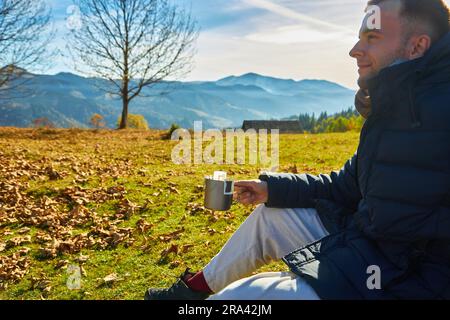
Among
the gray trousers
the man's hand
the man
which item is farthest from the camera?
the man's hand

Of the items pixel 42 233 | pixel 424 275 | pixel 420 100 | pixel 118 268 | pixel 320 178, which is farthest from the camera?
pixel 42 233

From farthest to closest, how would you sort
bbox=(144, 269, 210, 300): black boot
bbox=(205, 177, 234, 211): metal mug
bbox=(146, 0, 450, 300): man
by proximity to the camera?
1. bbox=(205, 177, 234, 211): metal mug
2. bbox=(144, 269, 210, 300): black boot
3. bbox=(146, 0, 450, 300): man

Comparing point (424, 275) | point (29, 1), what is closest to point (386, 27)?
point (424, 275)

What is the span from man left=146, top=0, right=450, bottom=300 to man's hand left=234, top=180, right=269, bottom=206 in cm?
54

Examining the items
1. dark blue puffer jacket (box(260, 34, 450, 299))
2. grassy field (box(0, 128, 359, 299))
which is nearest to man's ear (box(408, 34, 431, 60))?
dark blue puffer jacket (box(260, 34, 450, 299))

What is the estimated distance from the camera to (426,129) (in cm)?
230

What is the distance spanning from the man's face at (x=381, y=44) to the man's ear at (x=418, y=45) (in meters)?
0.04

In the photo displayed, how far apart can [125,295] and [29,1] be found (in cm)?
2066

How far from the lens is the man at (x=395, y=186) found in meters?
2.17

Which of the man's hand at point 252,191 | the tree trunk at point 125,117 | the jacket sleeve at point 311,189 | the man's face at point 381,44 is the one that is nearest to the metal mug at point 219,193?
the man's hand at point 252,191

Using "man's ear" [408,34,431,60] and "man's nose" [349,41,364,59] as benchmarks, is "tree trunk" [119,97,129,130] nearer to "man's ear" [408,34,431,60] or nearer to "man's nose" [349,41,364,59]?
"man's nose" [349,41,364,59]

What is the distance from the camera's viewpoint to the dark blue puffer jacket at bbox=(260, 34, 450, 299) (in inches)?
85.7

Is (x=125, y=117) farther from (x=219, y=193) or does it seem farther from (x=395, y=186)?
(x=395, y=186)

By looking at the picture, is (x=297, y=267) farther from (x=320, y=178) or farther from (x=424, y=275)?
(x=320, y=178)
